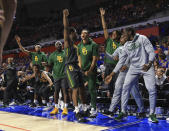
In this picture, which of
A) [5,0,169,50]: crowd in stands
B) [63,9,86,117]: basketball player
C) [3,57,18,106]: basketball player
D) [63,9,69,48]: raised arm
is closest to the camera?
[63,9,69,48]: raised arm

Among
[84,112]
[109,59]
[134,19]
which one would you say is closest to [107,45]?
[109,59]

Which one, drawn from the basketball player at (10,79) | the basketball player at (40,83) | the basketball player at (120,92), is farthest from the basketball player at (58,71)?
the basketball player at (10,79)

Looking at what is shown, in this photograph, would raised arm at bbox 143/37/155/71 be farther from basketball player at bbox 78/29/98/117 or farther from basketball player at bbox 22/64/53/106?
basketball player at bbox 22/64/53/106

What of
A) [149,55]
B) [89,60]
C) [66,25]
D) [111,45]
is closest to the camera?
[149,55]

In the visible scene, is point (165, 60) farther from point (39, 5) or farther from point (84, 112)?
point (39, 5)

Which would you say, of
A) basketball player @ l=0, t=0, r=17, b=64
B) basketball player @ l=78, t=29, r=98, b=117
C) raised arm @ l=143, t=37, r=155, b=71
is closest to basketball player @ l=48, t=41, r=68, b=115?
basketball player @ l=78, t=29, r=98, b=117

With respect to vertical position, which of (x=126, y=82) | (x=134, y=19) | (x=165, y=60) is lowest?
(x=126, y=82)

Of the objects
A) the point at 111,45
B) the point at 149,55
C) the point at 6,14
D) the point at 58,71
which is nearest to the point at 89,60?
the point at 111,45

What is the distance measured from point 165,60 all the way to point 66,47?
387 cm

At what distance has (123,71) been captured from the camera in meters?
4.98

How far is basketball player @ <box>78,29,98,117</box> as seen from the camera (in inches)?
200

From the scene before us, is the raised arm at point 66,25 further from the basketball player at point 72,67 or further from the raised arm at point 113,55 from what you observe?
the raised arm at point 113,55

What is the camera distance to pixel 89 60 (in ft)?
17.1

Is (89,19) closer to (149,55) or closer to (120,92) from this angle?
(120,92)
